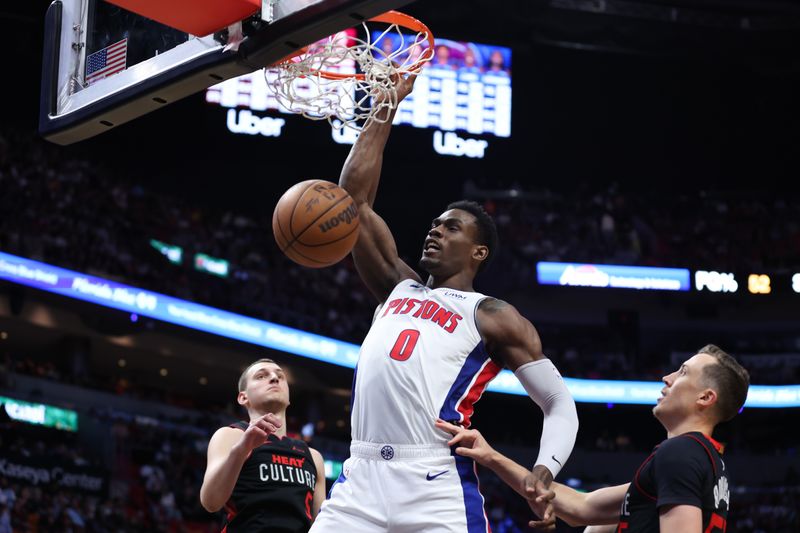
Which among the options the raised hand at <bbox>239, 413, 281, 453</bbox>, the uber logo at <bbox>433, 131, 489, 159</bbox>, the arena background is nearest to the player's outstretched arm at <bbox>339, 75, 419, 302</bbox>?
the raised hand at <bbox>239, 413, 281, 453</bbox>

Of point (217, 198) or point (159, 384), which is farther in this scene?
point (217, 198)

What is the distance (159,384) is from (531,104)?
10.7 meters

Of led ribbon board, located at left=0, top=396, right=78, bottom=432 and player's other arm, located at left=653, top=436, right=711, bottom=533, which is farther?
led ribbon board, located at left=0, top=396, right=78, bottom=432

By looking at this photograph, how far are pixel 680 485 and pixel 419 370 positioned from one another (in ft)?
3.14

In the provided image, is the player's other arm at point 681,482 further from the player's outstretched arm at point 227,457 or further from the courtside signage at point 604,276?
the courtside signage at point 604,276


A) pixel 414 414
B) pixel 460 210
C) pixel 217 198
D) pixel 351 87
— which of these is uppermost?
pixel 217 198

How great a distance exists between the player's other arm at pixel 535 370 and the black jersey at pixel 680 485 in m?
0.28

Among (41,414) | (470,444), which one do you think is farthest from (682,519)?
(41,414)

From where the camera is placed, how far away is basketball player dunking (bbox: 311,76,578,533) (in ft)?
11.1

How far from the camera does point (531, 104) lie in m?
24.1

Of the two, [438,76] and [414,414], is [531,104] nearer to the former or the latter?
[438,76]

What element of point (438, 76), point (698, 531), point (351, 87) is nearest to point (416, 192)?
point (438, 76)

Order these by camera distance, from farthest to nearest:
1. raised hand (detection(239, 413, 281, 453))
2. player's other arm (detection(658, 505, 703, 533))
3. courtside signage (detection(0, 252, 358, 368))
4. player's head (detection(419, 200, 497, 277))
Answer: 1. courtside signage (detection(0, 252, 358, 368))
2. player's head (detection(419, 200, 497, 277))
3. raised hand (detection(239, 413, 281, 453))
4. player's other arm (detection(658, 505, 703, 533))

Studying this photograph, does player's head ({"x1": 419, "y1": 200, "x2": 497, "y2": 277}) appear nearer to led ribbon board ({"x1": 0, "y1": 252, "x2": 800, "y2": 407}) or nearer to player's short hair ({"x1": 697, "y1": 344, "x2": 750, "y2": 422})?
player's short hair ({"x1": 697, "y1": 344, "x2": 750, "y2": 422})
